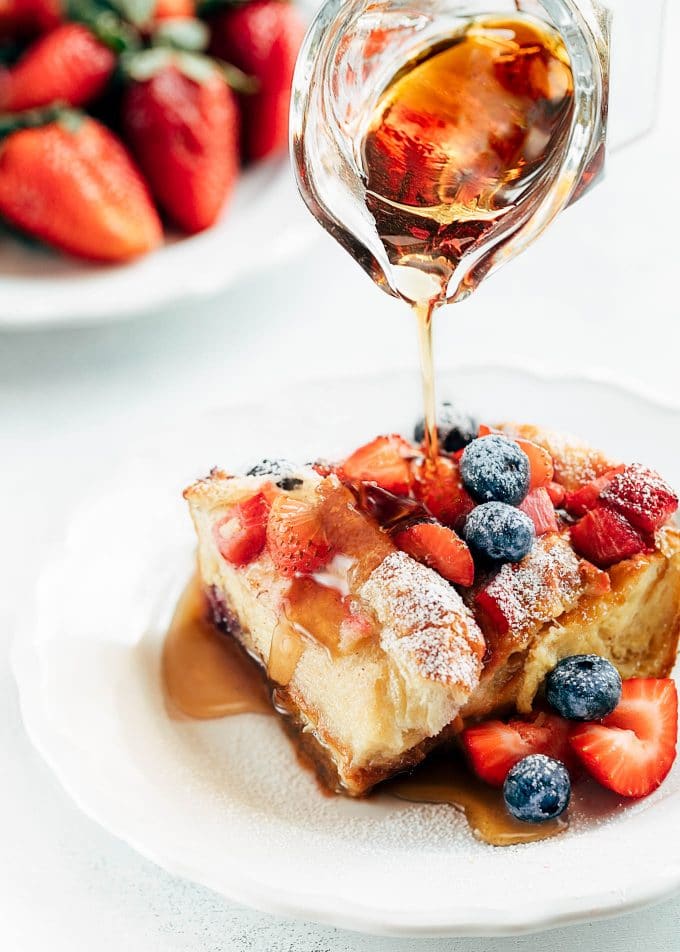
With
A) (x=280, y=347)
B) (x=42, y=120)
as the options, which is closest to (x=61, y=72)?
(x=42, y=120)

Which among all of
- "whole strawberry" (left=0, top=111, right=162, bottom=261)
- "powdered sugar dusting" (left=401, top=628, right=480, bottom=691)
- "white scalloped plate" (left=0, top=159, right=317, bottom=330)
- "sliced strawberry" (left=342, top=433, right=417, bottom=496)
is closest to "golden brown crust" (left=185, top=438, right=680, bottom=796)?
"powdered sugar dusting" (left=401, top=628, right=480, bottom=691)

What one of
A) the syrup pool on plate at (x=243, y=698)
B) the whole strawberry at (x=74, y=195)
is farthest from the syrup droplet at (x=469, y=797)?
the whole strawberry at (x=74, y=195)

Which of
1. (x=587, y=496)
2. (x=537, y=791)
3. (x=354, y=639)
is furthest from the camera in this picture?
(x=587, y=496)

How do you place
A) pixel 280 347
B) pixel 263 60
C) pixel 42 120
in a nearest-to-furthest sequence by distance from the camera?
pixel 280 347, pixel 42 120, pixel 263 60

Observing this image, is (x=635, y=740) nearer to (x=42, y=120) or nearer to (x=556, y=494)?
(x=556, y=494)

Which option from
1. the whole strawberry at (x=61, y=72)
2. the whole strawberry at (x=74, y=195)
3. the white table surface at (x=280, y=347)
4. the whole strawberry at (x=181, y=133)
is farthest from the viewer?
the whole strawberry at (x=61, y=72)

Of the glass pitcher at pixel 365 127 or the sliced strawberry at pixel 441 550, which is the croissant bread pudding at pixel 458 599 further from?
the glass pitcher at pixel 365 127
